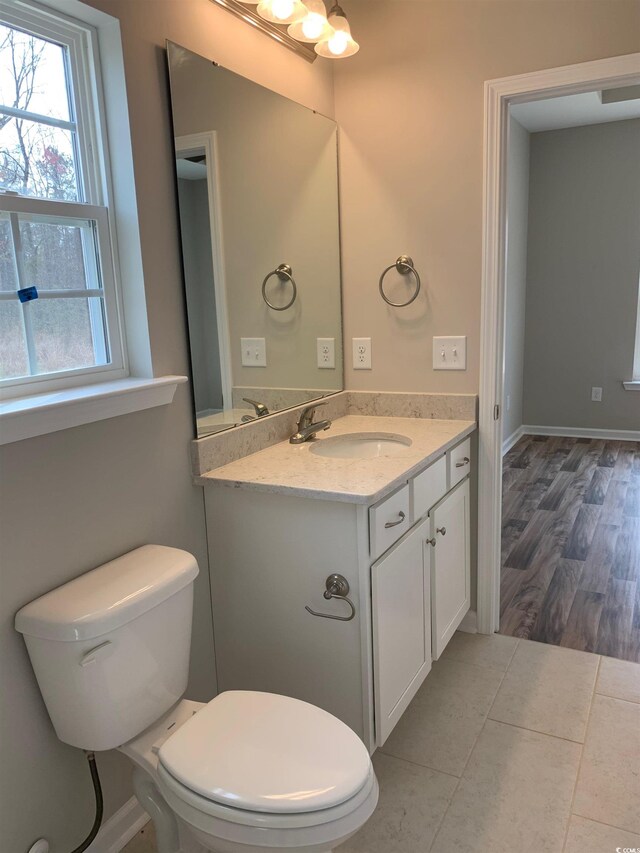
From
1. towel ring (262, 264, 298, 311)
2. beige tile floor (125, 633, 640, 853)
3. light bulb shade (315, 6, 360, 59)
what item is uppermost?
light bulb shade (315, 6, 360, 59)

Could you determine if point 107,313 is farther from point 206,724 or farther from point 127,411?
point 206,724

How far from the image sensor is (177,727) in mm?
1489

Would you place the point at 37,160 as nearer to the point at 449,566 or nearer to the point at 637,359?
the point at 449,566

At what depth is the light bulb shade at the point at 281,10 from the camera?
6.13ft

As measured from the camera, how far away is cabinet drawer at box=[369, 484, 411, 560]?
1.66 m

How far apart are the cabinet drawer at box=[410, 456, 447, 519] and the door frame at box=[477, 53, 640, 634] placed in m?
0.38

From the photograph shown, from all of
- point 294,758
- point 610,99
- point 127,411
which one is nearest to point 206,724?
point 294,758

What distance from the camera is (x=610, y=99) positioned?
4.46 metres

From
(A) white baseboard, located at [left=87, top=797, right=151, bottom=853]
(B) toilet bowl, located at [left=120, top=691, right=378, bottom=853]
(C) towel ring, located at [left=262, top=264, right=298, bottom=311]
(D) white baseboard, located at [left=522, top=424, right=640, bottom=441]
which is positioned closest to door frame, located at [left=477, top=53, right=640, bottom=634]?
(C) towel ring, located at [left=262, top=264, right=298, bottom=311]

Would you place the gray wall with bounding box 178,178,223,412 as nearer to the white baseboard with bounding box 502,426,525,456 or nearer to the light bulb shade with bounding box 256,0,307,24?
the light bulb shade with bounding box 256,0,307,24

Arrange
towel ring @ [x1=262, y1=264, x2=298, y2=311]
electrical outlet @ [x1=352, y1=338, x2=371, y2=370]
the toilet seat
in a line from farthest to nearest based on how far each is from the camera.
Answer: electrical outlet @ [x1=352, y1=338, x2=371, y2=370] < towel ring @ [x1=262, y1=264, x2=298, y2=311] < the toilet seat

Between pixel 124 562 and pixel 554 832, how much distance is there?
1.27 meters

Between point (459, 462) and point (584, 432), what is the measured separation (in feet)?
12.4

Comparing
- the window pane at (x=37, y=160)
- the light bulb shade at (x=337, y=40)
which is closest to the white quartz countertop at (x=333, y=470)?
the window pane at (x=37, y=160)
